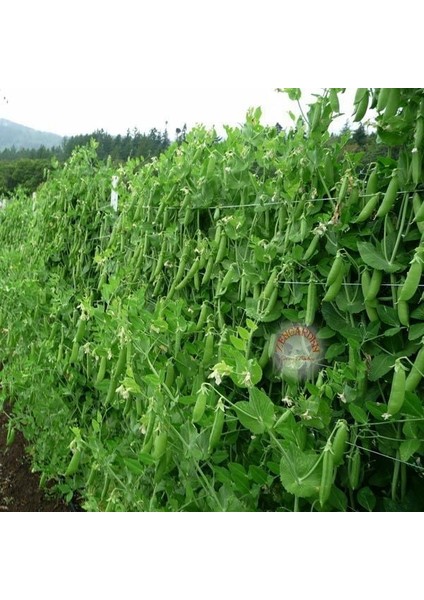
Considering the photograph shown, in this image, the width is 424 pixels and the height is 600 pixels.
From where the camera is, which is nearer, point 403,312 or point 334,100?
point 403,312

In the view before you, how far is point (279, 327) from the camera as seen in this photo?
6.22 ft

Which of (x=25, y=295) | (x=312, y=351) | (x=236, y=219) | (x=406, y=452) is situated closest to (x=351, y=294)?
(x=312, y=351)

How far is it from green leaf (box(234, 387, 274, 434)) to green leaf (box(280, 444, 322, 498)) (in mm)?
85

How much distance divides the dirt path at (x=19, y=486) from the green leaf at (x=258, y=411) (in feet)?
7.83

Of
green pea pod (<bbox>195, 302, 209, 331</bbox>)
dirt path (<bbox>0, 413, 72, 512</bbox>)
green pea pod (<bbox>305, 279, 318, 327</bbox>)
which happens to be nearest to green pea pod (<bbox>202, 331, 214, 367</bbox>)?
green pea pod (<bbox>195, 302, 209, 331</bbox>)

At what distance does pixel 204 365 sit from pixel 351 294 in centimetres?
57

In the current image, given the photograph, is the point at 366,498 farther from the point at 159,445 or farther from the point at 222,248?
the point at 222,248

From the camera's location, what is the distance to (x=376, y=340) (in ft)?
5.24

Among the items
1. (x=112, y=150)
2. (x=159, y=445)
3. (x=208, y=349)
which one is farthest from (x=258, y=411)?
(x=112, y=150)

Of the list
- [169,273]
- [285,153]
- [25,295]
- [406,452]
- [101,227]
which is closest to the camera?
[406,452]

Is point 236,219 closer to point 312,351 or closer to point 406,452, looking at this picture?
point 312,351

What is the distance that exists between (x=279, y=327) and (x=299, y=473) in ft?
2.04

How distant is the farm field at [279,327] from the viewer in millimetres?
1431

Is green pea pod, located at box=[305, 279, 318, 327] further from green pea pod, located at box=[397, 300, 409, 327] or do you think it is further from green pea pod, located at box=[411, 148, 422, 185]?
green pea pod, located at box=[411, 148, 422, 185]
